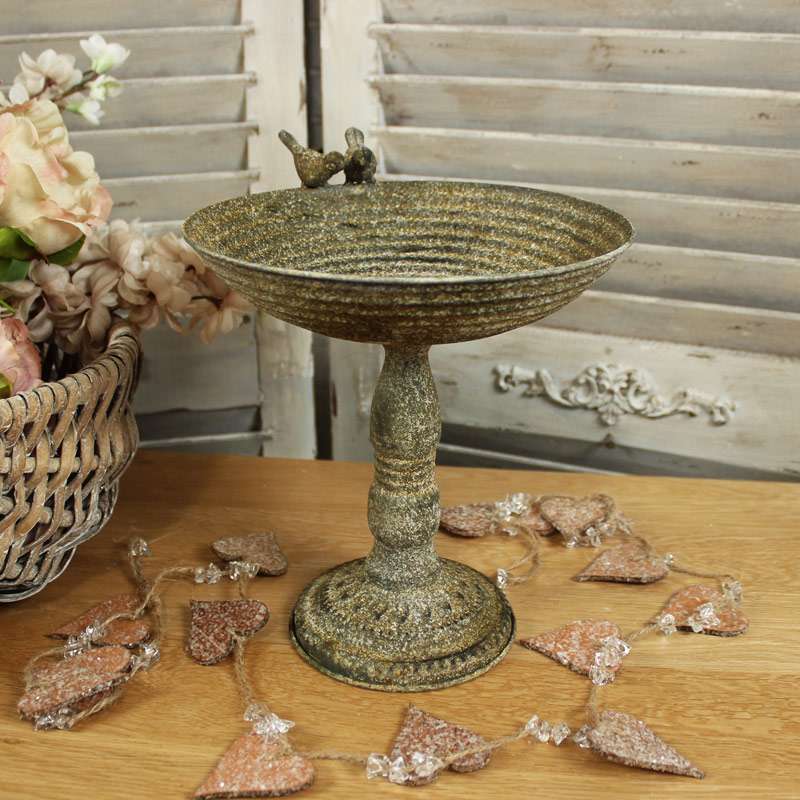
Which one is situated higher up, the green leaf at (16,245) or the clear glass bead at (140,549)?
the green leaf at (16,245)

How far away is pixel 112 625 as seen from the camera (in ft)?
2.63

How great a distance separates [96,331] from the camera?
2.90ft

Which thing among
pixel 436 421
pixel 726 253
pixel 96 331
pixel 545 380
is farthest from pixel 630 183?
pixel 96 331

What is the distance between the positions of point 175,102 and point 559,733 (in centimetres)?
85

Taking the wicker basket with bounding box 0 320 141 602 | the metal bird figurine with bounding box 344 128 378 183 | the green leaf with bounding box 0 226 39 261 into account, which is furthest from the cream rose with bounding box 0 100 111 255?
the metal bird figurine with bounding box 344 128 378 183

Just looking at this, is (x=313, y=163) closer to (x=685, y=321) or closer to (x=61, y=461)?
(x=61, y=461)

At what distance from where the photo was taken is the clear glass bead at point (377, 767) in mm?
654

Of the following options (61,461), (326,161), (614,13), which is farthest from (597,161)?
(61,461)

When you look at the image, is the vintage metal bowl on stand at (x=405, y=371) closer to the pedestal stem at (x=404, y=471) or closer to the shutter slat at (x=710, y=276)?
the pedestal stem at (x=404, y=471)

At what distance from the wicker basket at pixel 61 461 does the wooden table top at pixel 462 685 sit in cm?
9

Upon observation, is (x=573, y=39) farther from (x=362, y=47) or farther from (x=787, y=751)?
(x=787, y=751)

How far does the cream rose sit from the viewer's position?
0.74 m

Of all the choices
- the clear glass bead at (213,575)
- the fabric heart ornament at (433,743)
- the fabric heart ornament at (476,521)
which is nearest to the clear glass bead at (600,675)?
the fabric heart ornament at (433,743)

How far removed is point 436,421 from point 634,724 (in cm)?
29
